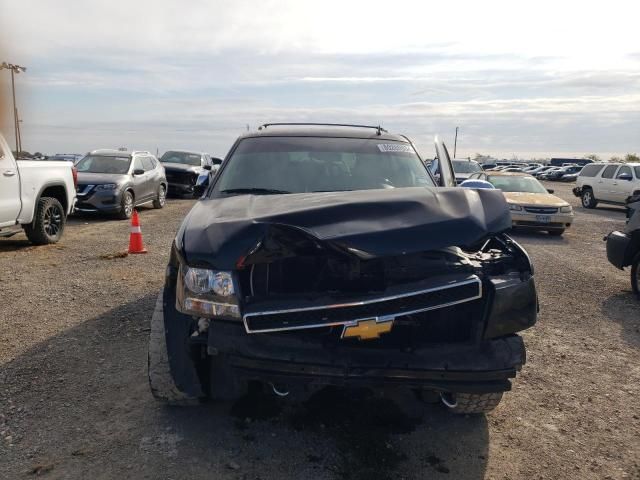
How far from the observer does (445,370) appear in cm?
250

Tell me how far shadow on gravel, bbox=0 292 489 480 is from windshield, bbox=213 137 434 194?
1540 millimetres

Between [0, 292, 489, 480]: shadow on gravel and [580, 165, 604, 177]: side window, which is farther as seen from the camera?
[580, 165, 604, 177]: side window

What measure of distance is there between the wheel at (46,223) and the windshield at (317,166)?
5.68 metres

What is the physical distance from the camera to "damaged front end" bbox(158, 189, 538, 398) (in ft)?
8.07

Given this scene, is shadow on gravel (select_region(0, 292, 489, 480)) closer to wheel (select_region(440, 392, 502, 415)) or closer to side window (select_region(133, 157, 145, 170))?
wheel (select_region(440, 392, 502, 415))

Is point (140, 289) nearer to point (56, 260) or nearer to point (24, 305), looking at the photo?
point (24, 305)

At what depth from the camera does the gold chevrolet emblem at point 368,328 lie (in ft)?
7.97

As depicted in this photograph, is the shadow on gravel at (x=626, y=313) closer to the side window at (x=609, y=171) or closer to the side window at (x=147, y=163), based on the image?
the side window at (x=147, y=163)

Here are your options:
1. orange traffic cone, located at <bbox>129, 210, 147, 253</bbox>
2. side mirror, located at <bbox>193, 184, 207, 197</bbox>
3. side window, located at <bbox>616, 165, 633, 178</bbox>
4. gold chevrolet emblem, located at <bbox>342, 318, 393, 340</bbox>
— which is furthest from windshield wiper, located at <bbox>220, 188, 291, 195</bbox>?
side window, located at <bbox>616, 165, 633, 178</bbox>

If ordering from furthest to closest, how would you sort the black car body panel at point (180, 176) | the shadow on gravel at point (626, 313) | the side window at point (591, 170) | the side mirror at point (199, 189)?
the black car body panel at point (180, 176) < the side window at point (591, 170) < the shadow on gravel at point (626, 313) < the side mirror at point (199, 189)

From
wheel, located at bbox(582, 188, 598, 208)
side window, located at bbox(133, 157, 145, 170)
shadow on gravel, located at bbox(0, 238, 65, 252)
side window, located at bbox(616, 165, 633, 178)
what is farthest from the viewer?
wheel, located at bbox(582, 188, 598, 208)

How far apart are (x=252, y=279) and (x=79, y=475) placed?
4.37ft

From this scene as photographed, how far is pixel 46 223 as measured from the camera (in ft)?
29.0

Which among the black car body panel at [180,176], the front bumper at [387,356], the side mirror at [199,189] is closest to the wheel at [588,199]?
the black car body panel at [180,176]
